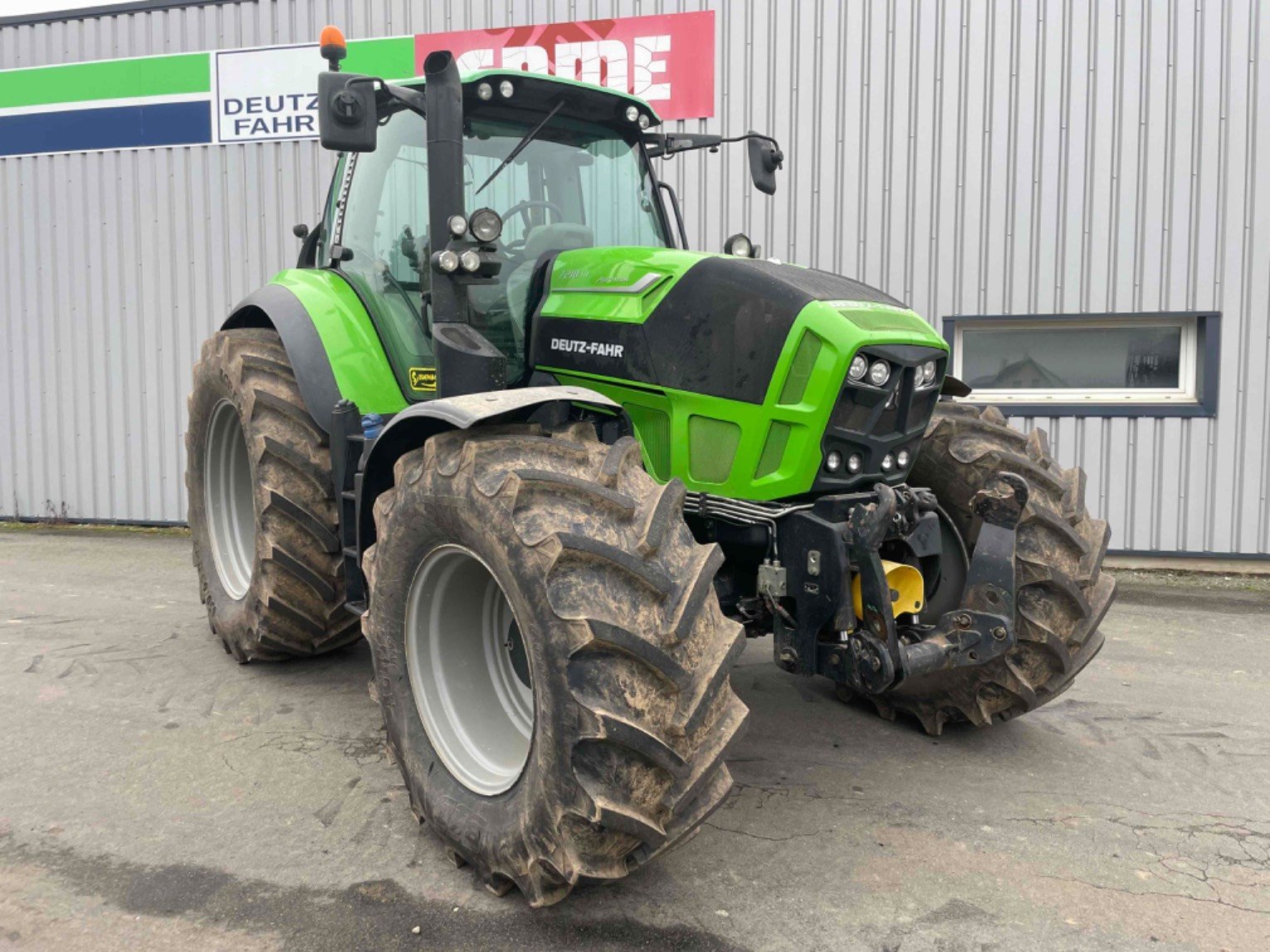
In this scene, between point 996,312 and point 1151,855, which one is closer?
point 1151,855

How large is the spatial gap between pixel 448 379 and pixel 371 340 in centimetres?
86

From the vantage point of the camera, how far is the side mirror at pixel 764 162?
444 cm

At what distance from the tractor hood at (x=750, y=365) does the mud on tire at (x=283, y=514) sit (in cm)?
144

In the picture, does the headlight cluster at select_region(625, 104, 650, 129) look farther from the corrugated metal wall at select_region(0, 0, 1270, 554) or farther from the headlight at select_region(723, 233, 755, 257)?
the corrugated metal wall at select_region(0, 0, 1270, 554)

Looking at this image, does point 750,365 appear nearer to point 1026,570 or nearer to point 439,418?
point 439,418

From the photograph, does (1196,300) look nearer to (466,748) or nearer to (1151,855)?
(1151,855)

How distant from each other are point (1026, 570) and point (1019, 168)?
4775 millimetres

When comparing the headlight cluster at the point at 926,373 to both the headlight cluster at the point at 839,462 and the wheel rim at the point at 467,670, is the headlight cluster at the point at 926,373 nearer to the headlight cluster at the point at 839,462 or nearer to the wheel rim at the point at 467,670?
Answer: the headlight cluster at the point at 839,462

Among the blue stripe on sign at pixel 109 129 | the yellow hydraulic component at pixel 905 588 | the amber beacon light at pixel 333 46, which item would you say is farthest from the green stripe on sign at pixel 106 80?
the yellow hydraulic component at pixel 905 588

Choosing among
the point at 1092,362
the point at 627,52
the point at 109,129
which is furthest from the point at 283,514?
the point at 109,129

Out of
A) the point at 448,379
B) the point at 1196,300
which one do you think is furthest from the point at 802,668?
the point at 1196,300

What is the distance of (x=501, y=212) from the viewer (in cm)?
390

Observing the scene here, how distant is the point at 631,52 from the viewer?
25.8 feet

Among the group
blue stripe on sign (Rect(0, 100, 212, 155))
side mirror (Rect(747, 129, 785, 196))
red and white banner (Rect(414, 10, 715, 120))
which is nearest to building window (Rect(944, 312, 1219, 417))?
red and white banner (Rect(414, 10, 715, 120))
